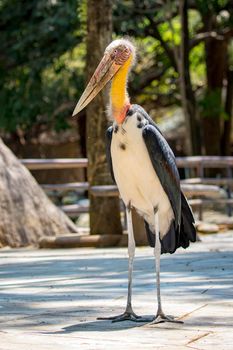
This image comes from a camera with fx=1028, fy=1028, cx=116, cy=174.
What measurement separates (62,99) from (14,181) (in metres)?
13.2

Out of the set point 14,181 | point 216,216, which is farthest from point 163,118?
point 14,181

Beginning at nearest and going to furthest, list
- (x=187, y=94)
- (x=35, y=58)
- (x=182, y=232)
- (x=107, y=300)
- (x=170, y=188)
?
(x=170, y=188) → (x=182, y=232) → (x=107, y=300) → (x=187, y=94) → (x=35, y=58)

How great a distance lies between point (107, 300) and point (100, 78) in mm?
1557

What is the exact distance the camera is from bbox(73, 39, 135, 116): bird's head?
20.6ft

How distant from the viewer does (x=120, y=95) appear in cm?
627

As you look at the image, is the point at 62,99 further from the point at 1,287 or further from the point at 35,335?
the point at 35,335

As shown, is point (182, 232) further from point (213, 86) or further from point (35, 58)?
point (213, 86)

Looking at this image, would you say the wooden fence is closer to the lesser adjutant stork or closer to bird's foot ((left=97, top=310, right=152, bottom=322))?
the lesser adjutant stork

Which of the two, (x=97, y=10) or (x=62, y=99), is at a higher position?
(x=97, y=10)

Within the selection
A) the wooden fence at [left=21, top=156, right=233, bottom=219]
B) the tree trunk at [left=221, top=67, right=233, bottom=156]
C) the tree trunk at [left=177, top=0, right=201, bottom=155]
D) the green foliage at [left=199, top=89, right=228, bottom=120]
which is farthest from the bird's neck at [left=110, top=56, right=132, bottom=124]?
the tree trunk at [left=221, top=67, right=233, bottom=156]

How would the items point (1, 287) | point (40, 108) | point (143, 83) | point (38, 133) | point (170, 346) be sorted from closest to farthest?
point (170, 346), point (1, 287), point (40, 108), point (143, 83), point (38, 133)

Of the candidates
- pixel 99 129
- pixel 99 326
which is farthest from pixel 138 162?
pixel 99 129

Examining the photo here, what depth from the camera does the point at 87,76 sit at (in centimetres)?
1273

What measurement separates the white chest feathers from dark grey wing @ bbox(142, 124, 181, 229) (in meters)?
0.04
